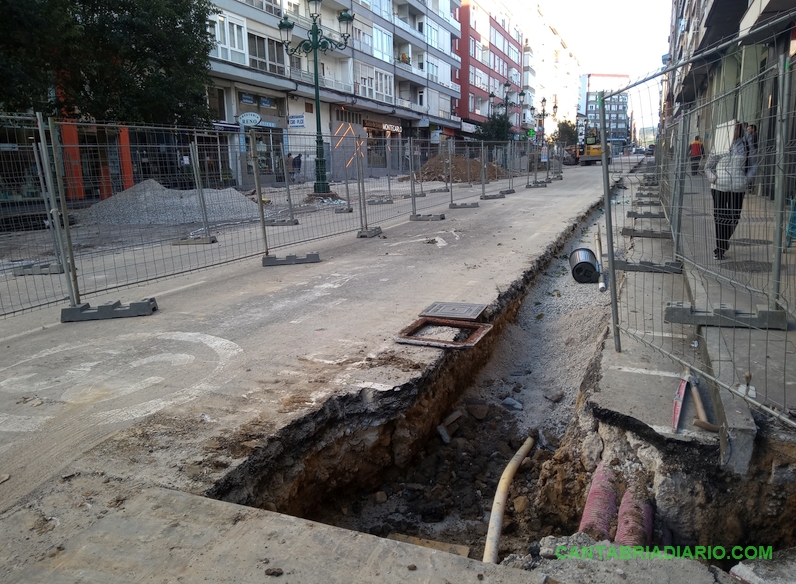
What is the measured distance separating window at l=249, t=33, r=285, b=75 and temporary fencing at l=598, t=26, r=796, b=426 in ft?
88.4

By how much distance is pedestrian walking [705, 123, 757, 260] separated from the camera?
4.99 metres

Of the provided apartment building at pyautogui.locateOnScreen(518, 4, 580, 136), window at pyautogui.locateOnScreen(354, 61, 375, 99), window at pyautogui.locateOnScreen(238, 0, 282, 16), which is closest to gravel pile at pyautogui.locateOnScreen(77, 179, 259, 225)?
window at pyautogui.locateOnScreen(238, 0, 282, 16)

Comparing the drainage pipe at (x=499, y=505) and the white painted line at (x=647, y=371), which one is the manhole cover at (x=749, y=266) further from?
the drainage pipe at (x=499, y=505)

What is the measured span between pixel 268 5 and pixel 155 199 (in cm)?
2436

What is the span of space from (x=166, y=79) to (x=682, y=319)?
1847cm

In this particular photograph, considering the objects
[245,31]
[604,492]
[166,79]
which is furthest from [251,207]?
[245,31]

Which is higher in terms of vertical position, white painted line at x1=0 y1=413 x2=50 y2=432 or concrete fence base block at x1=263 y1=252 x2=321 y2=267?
concrete fence base block at x1=263 y1=252 x2=321 y2=267

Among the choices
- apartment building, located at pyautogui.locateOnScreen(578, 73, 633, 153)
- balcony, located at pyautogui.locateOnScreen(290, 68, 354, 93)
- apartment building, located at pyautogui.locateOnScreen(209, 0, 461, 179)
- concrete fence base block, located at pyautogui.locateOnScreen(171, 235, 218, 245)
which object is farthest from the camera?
balcony, located at pyautogui.locateOnScreen(290, 68, 354, 93)

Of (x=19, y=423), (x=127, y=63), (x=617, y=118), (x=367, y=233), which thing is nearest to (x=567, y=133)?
(x=127, y=63)

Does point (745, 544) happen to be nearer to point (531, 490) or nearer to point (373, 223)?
point (531, 490)

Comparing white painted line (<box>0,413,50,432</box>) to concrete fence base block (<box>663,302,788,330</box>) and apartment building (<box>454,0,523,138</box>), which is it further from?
apartment building (<box>454,0,523,138</box>)

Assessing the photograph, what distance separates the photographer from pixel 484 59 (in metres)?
62.7

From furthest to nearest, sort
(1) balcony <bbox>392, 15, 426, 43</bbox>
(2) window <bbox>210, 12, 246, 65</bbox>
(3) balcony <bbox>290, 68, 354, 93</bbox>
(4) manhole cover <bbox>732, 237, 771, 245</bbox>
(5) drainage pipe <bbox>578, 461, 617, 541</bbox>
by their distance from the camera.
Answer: (1) balcony <bbox>392, 15, 426, 43</bbox>, (3) balcony <bbox>290, 68, 354, 93</bbox>, (2) window <bbox>210, 12, 246, 65</bbox>, (4) manhole cover <bbox>732, 237, 771, 245</bbox>, (5) drainage pipe <bbox>578, 461, 617, 541</bbox>

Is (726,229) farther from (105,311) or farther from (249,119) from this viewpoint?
(249,119)
